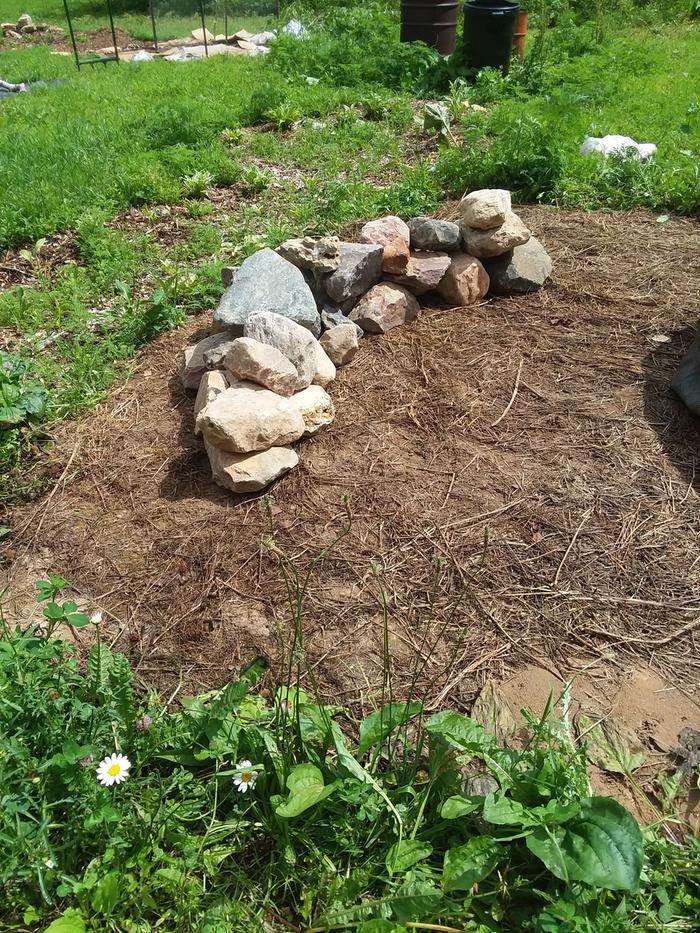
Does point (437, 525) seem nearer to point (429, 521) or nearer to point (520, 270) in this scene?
point (429, 521)

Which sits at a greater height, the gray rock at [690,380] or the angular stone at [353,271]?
the angular stone at [353,271]

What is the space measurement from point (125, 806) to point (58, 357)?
2811 mm

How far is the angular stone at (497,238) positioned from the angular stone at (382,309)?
19.7 inches

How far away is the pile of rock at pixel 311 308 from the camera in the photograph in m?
3.09

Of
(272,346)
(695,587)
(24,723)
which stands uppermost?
(272,346)

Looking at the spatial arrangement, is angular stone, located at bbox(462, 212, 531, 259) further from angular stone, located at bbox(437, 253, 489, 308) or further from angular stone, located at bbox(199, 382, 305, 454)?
angular stone, located at bbox(199, 382, 305, 454)

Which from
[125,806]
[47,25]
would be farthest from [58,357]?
[47,25]

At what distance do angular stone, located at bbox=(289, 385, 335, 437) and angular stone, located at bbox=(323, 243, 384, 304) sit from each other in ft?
2.68

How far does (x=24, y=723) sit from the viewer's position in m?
2.02

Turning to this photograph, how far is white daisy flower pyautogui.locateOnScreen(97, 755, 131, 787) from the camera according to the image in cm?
187

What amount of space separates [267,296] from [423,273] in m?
0.99

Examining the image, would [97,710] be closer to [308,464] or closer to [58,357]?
[308,464]

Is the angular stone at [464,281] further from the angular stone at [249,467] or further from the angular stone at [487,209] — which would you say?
the angular stone at [249,467]

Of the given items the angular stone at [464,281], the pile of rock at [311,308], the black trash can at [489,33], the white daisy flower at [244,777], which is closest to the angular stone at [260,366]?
the pile of rock at [311,308]
